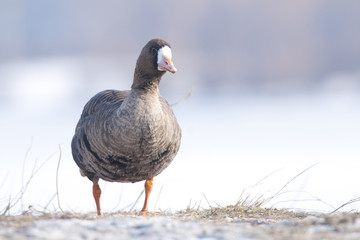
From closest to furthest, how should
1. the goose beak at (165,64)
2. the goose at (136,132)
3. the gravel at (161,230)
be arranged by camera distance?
the gravel at (161,230), the goose at (136,132), the goose beak at (165,64)

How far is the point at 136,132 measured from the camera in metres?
5.99

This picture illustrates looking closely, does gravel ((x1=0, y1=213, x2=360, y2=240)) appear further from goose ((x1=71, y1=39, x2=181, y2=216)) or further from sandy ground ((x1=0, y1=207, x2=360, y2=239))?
goose ((x1=71, y1=39, x2=181, y2=216))

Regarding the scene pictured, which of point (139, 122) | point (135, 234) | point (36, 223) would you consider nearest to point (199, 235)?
point (135, 234)

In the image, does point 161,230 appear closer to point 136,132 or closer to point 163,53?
point 136,132

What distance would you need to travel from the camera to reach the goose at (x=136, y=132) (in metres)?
6.01

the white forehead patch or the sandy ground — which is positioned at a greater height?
the white forehead patch

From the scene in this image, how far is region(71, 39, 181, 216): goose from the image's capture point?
6.01 metres

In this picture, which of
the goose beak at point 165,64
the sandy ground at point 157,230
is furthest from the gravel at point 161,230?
the goose beak at point 165,64

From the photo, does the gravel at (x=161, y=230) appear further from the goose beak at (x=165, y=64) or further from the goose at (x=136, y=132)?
the goose beak at (x=165, y=64)

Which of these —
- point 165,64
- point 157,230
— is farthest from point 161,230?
point 165,64

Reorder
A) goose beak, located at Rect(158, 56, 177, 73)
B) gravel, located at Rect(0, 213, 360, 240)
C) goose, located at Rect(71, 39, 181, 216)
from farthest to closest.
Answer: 1. goose beak, located at Rect(158, 56, 177, 73)
2. goose, located at Rect(71, 39, 181, 216)
3. gravel, located at Rect(0, 213, 360, 240)

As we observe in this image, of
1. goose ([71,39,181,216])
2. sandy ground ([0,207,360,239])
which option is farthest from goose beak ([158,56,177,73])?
sandy ground ([0,207,360,239])

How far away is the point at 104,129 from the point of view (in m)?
6.12

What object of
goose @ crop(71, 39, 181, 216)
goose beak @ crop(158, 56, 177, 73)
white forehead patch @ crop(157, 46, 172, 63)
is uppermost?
white forehead patch @ crop(157, 46, 172, 63)
